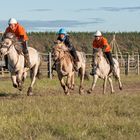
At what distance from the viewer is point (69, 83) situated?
19000mm

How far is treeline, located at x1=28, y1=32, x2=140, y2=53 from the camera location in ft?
237

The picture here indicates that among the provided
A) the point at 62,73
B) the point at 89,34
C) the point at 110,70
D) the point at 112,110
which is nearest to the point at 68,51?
the point at 62,73

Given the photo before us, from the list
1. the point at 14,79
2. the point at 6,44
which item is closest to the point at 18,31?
the point at 6,44

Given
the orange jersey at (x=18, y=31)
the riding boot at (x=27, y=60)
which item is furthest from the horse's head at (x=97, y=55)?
the orange jersey at (x=18, y=31)

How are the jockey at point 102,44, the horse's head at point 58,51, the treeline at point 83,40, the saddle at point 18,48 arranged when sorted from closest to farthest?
the saddle at point 18,48 → the horse's head at point 58,51 → the jockey at point 102,44 → the treeline at point 83,40

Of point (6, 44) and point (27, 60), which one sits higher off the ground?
→ point (6, 44)

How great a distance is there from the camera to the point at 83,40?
247ft

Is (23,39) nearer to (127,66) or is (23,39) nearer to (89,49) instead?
(127,66)

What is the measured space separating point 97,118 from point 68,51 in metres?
8.16

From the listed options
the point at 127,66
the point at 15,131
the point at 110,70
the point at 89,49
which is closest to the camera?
the point at 15,131

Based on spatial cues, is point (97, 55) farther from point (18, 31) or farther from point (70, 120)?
point (70, 120)

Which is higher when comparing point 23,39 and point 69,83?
point 23,39

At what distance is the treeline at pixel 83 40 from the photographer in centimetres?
7225

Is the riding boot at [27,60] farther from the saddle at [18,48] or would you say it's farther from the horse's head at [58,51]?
the horse's head at [58,51]
